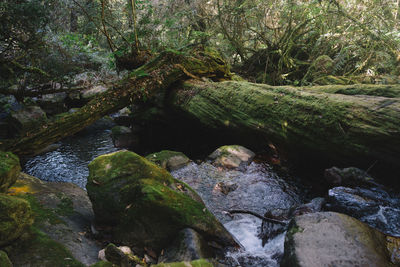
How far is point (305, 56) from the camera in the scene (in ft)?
36.8

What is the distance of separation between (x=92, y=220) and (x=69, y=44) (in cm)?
771

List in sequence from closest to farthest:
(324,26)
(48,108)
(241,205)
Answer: (241,205)
(324,26)
(48,108)

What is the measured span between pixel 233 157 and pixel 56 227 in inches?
164

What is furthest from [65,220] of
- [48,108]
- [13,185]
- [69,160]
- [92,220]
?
[48,108]

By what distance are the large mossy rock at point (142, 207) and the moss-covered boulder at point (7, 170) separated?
115cm

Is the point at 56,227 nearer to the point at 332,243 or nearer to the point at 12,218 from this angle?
the point at 12,218

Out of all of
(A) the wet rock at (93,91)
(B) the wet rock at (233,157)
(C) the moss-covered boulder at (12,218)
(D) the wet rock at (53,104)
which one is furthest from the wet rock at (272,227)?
(D) the wet rock at (53,104)

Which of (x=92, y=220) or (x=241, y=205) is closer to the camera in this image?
(x=92, y=220)

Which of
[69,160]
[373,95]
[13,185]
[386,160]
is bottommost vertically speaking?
[69,160]

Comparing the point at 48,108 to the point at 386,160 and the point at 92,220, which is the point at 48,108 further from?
the point at 386,160

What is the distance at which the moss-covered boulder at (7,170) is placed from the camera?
3.32 m

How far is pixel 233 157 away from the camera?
20.1 ft

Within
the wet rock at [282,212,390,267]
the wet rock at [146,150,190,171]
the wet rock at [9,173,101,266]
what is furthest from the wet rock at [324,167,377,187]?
the wet rock at [9,173,101,266]

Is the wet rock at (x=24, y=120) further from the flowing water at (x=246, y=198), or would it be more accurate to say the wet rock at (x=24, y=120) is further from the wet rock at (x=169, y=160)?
the flowing water at (x=246, y=198)
